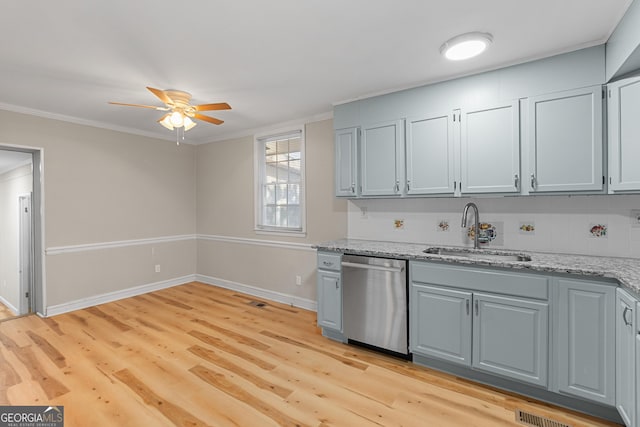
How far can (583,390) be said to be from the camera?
1.97m

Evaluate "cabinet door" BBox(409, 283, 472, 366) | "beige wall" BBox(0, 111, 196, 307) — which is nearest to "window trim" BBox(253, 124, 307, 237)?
"beige wall" BBox(0, 111, 196, 307)

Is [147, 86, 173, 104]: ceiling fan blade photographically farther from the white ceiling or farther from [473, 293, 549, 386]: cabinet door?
[473, 293, 549, 386]: cabinet door

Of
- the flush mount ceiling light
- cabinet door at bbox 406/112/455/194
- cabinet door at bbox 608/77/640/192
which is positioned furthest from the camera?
cabinet door at bbox 406/112/455/194

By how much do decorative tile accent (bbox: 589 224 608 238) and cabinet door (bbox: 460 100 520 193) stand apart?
25.7 inches

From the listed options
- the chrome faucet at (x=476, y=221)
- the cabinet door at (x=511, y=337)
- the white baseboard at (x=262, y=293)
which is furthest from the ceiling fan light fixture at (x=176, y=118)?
the cabinet door at (x=511, y=337)

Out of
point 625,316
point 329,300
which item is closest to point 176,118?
point 329,300

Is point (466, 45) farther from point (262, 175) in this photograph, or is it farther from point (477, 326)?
point (262, 175)

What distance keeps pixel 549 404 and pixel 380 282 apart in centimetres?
141

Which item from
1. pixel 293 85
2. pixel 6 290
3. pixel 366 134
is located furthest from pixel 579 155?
pixel 6 290

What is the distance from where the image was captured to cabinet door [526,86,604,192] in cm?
219

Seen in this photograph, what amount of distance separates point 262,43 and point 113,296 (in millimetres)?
4110

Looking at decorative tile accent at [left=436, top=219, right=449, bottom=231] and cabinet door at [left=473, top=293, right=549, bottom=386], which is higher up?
decorative tile accent at [left=436, top=219, right=449, bottom=231]

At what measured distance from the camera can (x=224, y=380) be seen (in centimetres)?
243

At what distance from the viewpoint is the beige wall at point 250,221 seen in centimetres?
390
